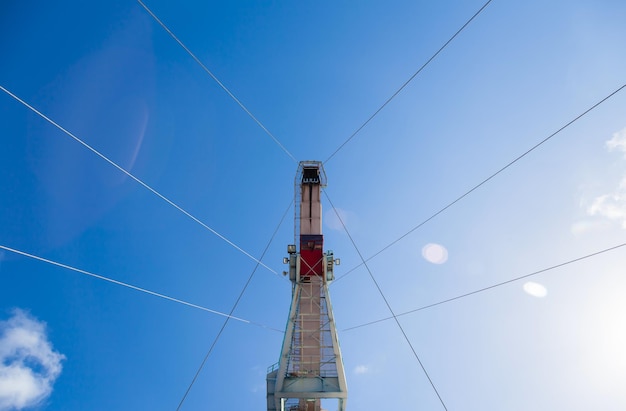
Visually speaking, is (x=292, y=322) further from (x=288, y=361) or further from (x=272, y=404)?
(x=272, y=404)

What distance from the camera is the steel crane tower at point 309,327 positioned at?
54.1ft

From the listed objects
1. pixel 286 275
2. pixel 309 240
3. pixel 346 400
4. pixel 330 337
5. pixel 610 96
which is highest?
pixel 309 240

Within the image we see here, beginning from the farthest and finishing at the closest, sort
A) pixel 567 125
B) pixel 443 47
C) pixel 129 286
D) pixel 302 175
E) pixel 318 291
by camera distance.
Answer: pixel 302 175, pixel 318 291, pixel 443 47, pixel 129 286, pixel 567 125

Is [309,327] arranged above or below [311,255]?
below

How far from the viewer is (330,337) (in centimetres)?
1817

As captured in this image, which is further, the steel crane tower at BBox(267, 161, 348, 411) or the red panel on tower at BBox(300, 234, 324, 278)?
the red panel on tower at BBox(300, 234, 324, 278)

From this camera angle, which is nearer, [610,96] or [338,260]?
[610,96]

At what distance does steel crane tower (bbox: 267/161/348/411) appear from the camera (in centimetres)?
1648

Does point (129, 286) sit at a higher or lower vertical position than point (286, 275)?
lower

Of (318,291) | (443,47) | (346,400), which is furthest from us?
(318,291)

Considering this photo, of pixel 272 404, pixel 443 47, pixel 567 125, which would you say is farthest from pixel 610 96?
pixel 272 404

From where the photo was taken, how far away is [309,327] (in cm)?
1917

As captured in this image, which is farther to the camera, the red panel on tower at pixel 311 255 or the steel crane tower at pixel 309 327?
the red panel on tower at pixel 311 255

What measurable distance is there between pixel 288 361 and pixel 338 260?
6.06 metres
